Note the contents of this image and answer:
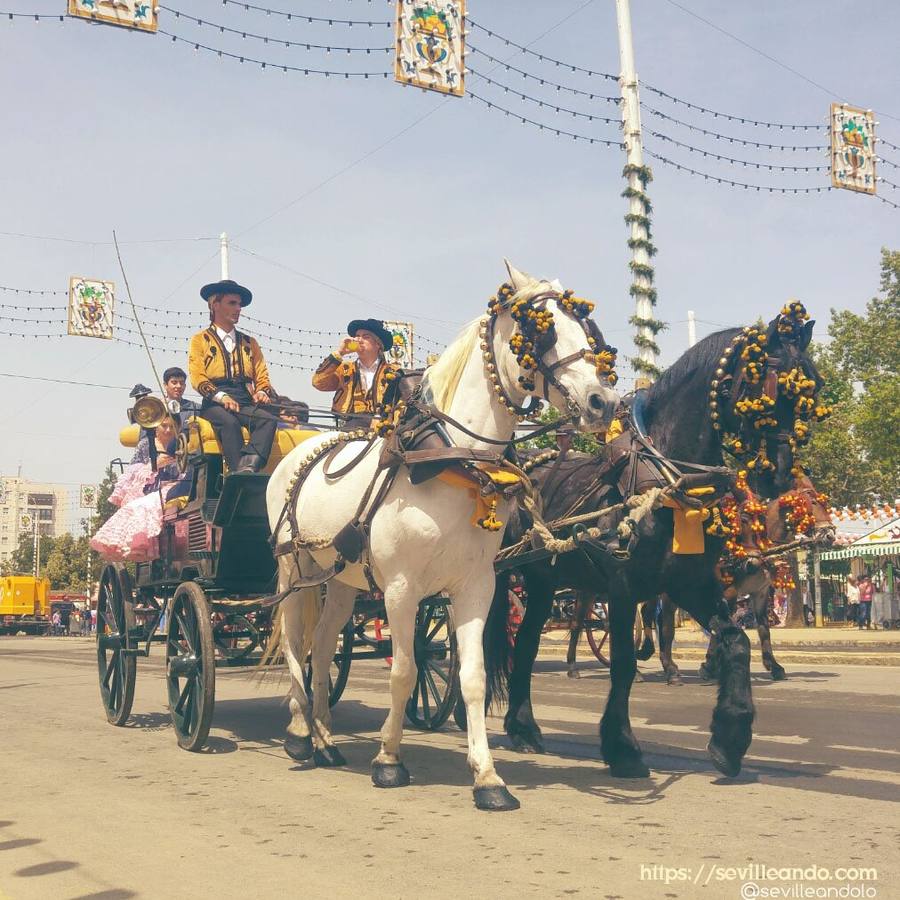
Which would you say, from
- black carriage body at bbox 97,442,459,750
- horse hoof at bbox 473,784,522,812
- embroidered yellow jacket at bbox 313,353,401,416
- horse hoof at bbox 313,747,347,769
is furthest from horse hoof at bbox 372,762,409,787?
embroidered yellow jacket at bbox 313,353,401,416

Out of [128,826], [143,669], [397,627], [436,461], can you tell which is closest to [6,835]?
[128,826]

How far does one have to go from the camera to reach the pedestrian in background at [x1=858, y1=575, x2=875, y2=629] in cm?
3089

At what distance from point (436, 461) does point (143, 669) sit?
14.6 meters

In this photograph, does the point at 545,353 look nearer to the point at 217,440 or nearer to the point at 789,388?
the point at 789,388

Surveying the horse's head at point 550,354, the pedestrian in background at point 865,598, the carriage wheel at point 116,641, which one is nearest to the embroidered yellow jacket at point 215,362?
the carriage wheel at point 116,641

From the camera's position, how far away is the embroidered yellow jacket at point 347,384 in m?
8.85

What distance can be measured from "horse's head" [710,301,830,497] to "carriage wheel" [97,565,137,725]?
17.7ft

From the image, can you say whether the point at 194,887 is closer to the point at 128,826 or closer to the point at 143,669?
the point at 128,826

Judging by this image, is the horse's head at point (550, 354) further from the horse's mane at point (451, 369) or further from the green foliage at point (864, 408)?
the green foliage at point (864, 408)

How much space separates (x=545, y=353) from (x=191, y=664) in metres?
3.71

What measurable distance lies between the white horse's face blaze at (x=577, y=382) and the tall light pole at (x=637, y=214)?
62.3 feet

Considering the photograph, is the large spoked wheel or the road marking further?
the road marking

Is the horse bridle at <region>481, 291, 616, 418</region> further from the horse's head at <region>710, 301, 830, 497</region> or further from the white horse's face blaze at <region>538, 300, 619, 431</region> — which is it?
the horse's head at <region>710, 301, 830, 497</region>

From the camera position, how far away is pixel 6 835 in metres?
5.40
